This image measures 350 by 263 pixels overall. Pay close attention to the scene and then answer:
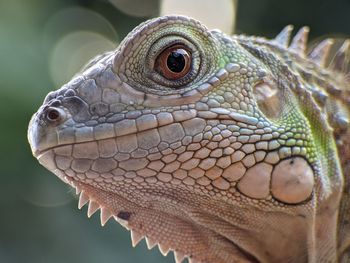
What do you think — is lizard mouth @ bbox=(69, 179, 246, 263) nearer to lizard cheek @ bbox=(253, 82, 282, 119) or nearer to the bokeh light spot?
lizard cheek @ bbox=(253, 82, 282, 119)

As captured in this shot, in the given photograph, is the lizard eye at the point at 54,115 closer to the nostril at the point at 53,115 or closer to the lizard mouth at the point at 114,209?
the nostril at the point at 53,115

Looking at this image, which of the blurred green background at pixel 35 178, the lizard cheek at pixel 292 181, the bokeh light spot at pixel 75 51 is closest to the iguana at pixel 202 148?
the lizard cheek at pixel 292 181

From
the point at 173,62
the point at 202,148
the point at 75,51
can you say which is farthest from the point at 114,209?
the point at 75,51

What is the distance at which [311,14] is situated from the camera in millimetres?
9031

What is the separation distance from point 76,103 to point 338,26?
725 cm

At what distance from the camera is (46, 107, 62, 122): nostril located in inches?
75.8

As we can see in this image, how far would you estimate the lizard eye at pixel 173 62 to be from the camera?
2.03 m

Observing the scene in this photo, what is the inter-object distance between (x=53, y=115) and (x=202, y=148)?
535 millimetres

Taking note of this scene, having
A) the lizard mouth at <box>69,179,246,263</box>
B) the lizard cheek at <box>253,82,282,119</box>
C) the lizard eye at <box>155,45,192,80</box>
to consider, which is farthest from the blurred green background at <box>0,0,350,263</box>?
the lizard eye at <box>155,45,192,80</box>

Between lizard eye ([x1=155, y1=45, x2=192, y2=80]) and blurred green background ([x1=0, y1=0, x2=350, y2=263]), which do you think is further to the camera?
blurred green background ([x1=0, y1=0, x2=350, y2=263])

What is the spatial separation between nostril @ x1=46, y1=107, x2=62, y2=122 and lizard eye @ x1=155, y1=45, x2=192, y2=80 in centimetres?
39

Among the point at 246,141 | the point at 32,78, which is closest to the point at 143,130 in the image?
the point at 246,141

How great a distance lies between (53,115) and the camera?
76.0 inches

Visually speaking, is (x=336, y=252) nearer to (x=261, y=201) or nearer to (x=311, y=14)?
(x=261, y=201)
